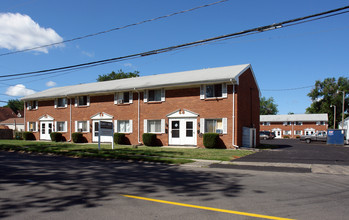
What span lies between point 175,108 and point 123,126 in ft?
20.0

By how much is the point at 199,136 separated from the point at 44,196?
16587 mm

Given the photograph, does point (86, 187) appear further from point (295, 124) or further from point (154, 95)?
point (295, 124)

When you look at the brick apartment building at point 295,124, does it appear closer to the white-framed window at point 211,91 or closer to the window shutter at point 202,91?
the white-framed window at point 211,91

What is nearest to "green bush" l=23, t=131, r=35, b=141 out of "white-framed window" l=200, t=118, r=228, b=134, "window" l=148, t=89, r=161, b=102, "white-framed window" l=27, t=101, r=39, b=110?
"white-framed window" l=27, t=101, r=39, b=110

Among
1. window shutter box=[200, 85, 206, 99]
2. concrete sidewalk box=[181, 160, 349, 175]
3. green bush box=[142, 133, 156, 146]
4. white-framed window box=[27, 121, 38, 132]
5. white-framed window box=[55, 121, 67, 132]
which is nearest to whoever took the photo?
concrete sidewalk box=[181, 160, 349, 175]

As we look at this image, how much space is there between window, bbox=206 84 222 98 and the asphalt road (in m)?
12.7

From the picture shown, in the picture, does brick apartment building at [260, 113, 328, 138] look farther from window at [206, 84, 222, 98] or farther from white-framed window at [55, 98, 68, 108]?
white-framed window at [55, 98, 68, 108]

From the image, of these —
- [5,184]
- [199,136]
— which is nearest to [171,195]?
[5,184]

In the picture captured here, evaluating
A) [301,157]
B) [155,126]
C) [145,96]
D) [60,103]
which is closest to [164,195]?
[301,157]

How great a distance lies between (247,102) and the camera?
24656mm

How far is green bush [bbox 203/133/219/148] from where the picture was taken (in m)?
20.9

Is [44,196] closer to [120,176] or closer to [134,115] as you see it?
[120,176]

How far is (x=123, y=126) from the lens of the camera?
86.3 feet

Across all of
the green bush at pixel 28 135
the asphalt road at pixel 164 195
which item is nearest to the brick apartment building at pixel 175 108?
the green bush at pixel 28 135
